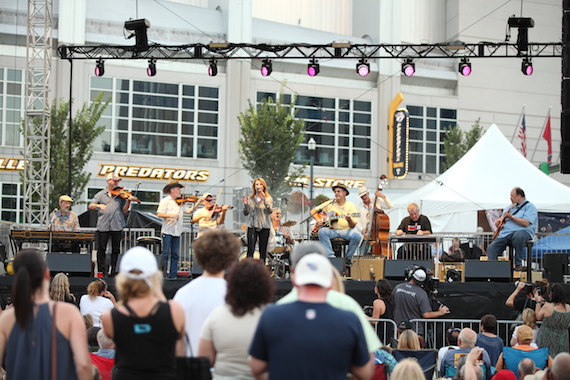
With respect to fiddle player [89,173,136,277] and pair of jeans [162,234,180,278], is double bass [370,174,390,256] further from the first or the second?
fiddle player [89,173,136,277]

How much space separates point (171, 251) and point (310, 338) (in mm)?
9700

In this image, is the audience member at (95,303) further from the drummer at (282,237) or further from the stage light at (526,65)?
the stage light at (526,65)

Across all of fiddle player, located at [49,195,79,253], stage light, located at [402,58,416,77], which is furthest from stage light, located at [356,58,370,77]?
fiddle player, located at [49,195,79,253]

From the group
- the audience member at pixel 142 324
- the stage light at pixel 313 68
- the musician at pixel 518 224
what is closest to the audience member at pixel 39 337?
the audience member at pixel 142 324

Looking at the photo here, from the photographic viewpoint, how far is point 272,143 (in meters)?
29.2

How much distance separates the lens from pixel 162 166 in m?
32.2


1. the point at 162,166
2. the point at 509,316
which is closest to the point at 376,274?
the point at 509,316

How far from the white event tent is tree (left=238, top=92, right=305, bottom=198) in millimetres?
8244

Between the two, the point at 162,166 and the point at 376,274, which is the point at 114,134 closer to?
the point at 162,166

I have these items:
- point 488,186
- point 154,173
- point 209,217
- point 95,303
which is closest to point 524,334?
point 95,303

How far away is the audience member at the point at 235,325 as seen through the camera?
4.34 m

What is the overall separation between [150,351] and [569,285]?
10.2 m

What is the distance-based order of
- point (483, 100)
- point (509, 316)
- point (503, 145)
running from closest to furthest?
point (509, 316)
point (503, 145)
point (483, 100)

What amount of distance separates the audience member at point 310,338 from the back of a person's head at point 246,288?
0.43 meters
